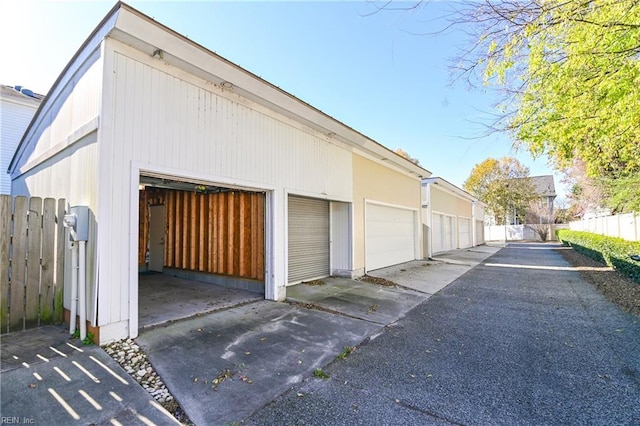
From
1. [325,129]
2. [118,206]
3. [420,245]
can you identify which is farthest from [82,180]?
[420,245]

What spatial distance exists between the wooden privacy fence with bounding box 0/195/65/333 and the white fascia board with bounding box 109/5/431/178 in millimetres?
2573

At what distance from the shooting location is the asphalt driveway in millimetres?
2287

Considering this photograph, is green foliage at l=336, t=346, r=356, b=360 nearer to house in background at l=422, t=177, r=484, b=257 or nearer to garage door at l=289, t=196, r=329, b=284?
garage door at l=289, t=196, r=329, b=284

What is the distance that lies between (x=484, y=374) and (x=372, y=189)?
6.90 metres

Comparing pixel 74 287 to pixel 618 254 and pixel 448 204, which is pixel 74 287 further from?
pixel 448 204

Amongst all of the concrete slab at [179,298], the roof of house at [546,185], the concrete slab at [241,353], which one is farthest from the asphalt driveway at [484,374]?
the roof of house at [546,185]

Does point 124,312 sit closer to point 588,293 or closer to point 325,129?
point 325,129

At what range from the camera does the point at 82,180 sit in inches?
149

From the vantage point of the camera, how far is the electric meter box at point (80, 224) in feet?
11.3

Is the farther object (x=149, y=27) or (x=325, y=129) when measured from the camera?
(x=325, y=129)

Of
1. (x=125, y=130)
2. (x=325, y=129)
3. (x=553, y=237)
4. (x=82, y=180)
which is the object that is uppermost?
(x=325, y=129)

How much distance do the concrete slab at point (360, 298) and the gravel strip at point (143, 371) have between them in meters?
2.88

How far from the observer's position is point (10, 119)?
10.2 meters

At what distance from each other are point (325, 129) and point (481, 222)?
80.8 ft
